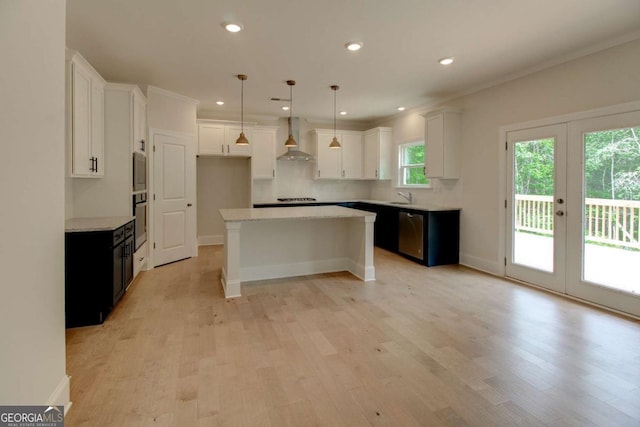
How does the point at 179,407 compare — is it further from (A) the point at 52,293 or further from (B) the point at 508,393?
(B) the point at 508,393

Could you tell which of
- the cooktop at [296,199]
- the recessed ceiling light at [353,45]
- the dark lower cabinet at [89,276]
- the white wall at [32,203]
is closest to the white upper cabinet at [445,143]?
the recessed ceiling light at [353,45]

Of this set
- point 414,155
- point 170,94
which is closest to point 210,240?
point 170,94

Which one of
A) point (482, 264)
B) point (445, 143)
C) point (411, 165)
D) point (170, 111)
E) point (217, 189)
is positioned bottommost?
point (482, 264)

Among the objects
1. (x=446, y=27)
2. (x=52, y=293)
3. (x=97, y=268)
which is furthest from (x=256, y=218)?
(x=446, y=27)

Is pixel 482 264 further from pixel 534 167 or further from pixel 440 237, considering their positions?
pixel 534 167

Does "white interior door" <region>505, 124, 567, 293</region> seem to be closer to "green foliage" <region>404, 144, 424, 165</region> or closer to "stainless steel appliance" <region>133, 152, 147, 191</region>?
"green foliage" <region>404, 144, 424, 165</region>

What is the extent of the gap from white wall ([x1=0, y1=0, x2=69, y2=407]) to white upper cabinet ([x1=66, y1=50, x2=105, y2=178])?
1.54 metres

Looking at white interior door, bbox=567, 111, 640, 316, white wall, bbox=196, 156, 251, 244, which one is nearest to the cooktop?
white wall, bbox=196, 156, 251, 244

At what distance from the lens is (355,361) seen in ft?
7.76

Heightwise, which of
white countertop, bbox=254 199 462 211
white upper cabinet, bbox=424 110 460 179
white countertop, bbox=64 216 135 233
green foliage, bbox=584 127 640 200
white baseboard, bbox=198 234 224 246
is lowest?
white baseboard, bbox=198 234 224 246

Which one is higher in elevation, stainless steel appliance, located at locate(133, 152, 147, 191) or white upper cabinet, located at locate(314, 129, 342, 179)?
white upper cabinet, located at locate(314, 129, 342, 179)

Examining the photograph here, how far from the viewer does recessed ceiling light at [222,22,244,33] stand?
2.93m

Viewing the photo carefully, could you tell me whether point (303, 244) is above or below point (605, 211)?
below

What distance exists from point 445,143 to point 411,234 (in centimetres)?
151
